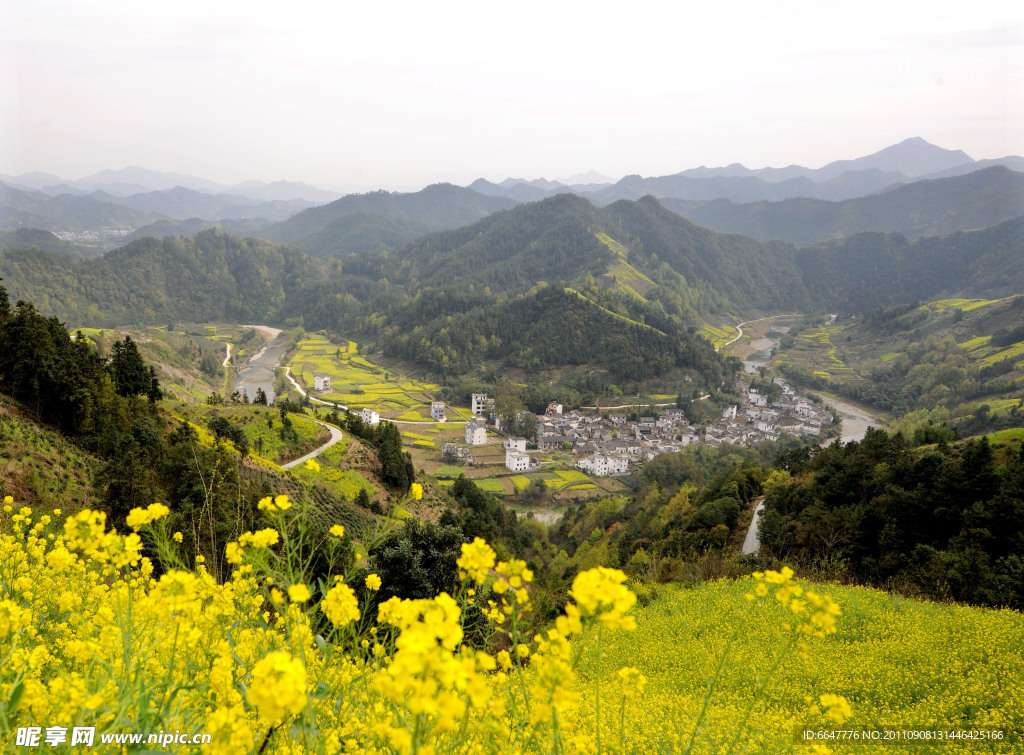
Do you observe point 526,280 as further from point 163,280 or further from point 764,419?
point 163,280

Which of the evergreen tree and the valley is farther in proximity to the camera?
the evergreen tree

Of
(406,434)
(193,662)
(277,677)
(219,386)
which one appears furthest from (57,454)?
(219,386)

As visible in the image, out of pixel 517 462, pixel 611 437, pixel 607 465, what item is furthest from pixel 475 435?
pixel 611 437

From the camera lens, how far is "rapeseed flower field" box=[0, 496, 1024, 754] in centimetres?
223

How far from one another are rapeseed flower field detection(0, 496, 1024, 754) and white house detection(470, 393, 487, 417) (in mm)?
68411

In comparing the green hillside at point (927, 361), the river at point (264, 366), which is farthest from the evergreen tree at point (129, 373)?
the green hillside at point (927, 361)

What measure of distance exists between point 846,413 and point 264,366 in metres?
99.7

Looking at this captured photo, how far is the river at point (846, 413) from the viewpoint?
224 ft

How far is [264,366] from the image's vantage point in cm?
9444

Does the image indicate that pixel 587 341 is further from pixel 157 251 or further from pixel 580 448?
pixel 157 251

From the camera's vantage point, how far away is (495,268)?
158125 millimetres

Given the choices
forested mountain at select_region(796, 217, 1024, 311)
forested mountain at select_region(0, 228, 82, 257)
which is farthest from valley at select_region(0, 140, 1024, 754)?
forested mountain at select_region(0, 228, 82, 257)

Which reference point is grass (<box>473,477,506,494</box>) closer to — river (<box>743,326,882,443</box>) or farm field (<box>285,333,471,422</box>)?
farm field (<box>285,333,471,422</box>)

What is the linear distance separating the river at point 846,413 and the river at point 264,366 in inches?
2981
